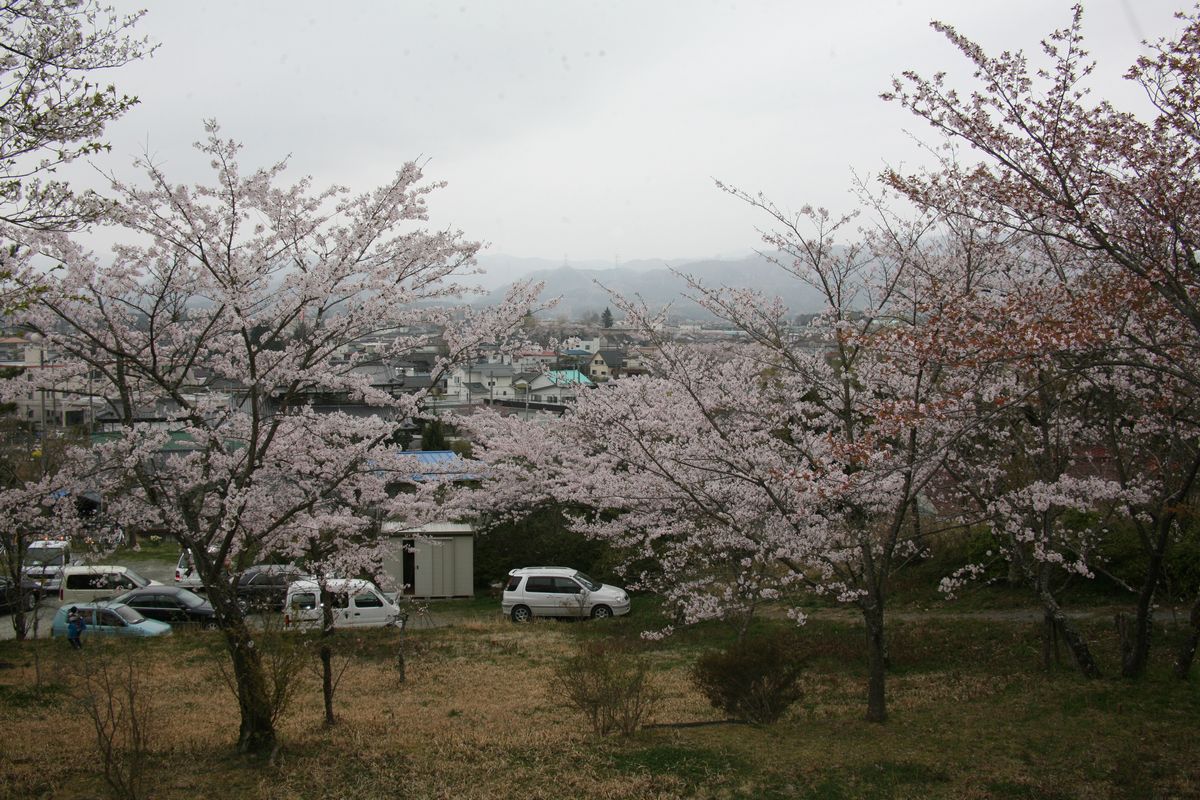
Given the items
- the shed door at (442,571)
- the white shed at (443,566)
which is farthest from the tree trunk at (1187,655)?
the shed door at (442,571)

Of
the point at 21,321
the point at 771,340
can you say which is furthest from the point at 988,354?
the point at 21,321

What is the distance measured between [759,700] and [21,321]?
25.2 feet

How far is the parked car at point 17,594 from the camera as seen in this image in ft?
43.2

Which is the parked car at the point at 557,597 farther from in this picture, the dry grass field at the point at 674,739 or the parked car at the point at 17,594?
the parked car at the point at 17,594

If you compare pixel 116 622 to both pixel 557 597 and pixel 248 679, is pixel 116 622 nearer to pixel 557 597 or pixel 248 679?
pixel 557 597

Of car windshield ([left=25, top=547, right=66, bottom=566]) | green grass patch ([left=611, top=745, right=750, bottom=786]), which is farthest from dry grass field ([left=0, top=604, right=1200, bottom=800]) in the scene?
car windshield ([left=25, top=547, right=66, bottom=566])

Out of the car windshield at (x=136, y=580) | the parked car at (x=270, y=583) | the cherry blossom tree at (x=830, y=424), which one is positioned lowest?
the car windshield at (x=136, y=580)

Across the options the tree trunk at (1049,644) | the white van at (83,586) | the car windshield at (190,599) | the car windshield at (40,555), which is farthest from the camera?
the white van at (83,586)

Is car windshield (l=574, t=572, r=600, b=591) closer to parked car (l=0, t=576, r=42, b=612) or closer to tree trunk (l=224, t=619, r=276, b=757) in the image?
tree trunk (l=224, t=619, r=276, b=757)

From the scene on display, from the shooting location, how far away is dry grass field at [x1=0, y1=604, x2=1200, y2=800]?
584 centimetres

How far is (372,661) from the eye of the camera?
1216 centimetres

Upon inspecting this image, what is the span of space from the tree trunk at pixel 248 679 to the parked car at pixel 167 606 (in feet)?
33.2

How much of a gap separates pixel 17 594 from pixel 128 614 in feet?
7.66

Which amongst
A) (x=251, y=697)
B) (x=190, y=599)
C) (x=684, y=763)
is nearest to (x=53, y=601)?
(x=190, y=599)
